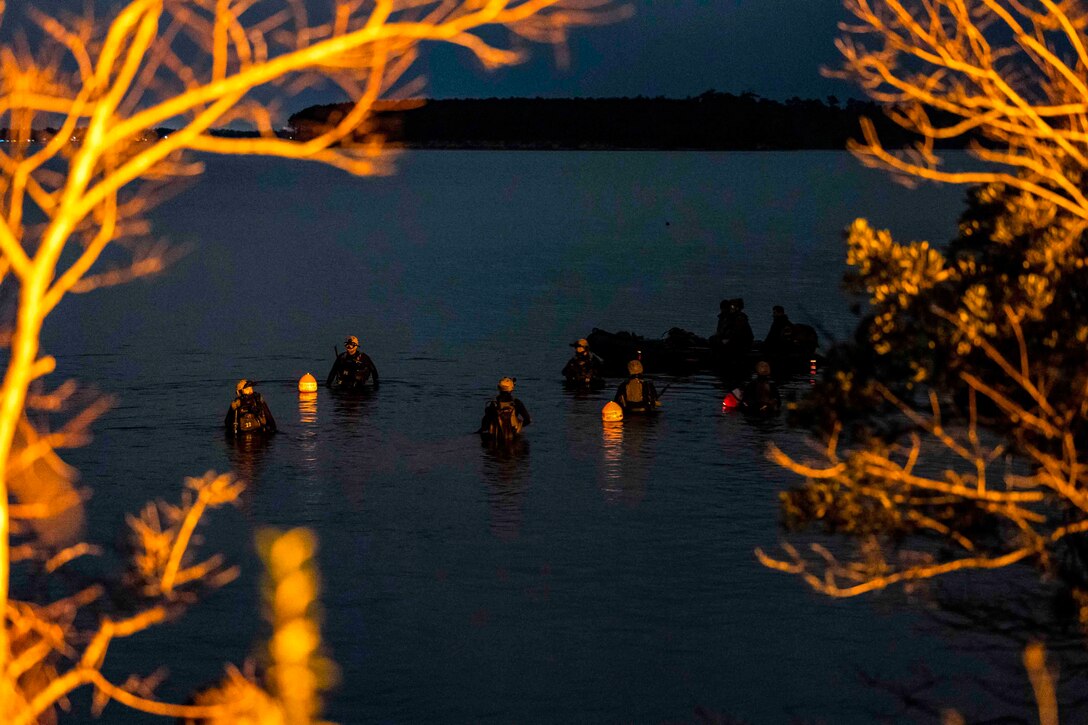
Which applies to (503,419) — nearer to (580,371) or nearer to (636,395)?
(636,395)

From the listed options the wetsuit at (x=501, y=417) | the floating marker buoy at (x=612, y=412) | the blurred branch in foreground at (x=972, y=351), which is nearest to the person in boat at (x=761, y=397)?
the floating marker buoy at (x=612, y=412)

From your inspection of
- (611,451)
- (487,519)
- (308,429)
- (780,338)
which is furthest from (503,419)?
(780,338)

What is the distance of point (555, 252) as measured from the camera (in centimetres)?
9962

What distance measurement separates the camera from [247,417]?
3378 centimetres

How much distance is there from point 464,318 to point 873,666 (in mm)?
41071

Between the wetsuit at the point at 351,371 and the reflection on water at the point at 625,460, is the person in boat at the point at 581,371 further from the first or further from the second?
the wetsuit at the point at 351,371

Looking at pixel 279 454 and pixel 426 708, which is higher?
pixel 279 454

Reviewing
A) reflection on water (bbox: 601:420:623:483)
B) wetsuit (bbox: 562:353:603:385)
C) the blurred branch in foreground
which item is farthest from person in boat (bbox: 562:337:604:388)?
the blurred branch in foreground

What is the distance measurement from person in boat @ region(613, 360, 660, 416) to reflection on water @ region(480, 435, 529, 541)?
116 inches

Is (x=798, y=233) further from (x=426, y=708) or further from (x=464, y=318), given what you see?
(x=426, y=708)

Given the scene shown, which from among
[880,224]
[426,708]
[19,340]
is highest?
[880,224]

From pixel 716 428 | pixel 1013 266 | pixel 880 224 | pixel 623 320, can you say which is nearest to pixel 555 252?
pixel 880 224

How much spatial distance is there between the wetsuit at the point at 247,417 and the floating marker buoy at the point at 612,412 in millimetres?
Result: 7240

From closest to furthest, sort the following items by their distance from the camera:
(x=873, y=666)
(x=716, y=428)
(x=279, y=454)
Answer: (x=873, y=666)
(x=279, y=454)
(x=716, y=428)
